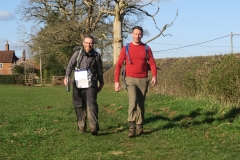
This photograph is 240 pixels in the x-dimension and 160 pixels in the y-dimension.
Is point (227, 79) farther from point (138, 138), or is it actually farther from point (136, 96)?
point (138, 138)

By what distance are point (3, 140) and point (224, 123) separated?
4.37m

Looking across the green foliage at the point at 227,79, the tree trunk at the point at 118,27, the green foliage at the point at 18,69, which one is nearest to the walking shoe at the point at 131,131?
the green foliage at the point at 227,79

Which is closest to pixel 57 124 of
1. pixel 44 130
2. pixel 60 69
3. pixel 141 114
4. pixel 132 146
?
pixel 44 130

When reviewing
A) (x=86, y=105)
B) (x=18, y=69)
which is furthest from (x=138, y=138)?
(x=18, y=69)

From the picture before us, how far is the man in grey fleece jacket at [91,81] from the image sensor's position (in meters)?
8.21

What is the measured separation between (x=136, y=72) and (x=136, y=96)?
0.45 meters

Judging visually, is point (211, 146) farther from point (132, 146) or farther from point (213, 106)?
point (213, 106)

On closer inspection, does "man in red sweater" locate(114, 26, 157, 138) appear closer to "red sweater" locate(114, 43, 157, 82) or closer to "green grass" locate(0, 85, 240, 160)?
"red sweater" locate(114, 43, 157, 82)

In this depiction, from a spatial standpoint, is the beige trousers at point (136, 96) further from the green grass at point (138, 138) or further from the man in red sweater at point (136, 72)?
the green grass at point (138, 138)

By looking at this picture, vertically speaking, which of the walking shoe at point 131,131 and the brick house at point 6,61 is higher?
the brick house at point 6,61

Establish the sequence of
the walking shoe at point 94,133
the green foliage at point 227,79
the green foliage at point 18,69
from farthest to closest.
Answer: the green foliage at point 18,69
the green foliage at point 227,79
the walking shoe at point 94,133

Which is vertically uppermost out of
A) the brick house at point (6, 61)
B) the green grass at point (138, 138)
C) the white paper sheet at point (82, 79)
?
the brick house at point (6, 61)

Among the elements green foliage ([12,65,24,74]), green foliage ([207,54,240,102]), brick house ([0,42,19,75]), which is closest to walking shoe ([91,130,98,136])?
green foliage ([207,54,240,102])

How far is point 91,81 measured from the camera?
8227 millimetres
